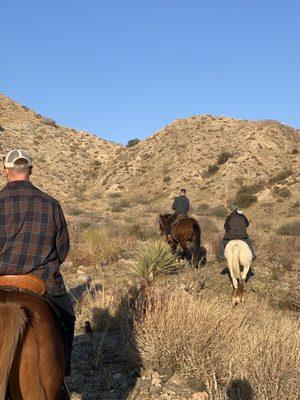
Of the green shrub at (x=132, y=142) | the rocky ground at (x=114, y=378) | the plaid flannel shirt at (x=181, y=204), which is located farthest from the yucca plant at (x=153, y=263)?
the green shrub at (x=132, y=142)

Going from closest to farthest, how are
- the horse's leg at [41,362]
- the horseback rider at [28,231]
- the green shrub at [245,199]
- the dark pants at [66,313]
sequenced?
1. the horse's leg at [41,362]
2. the horseback rider at [28,231]
3. the dark pants at [66,313]
4. the green shrub at [245,199]

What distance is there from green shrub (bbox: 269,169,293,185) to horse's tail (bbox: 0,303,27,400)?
41.5 meters

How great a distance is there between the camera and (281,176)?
1702 inches

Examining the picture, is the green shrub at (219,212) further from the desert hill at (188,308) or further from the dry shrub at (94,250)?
the dry shrub at (94,250)

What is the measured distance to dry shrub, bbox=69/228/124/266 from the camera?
13062 millimetres

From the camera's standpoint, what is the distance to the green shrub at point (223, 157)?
49606mm

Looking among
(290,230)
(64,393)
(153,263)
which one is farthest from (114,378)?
(290,230)

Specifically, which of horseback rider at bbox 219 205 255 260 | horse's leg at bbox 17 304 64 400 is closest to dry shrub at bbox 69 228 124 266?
horseback rider at bbox 219 205 255 260

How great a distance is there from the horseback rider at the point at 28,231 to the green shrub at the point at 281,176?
4069 centimetres

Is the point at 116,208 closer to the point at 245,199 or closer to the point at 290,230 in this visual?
the point at 245,199

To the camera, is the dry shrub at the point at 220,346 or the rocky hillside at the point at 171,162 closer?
the dry shrub at the point at 220,346

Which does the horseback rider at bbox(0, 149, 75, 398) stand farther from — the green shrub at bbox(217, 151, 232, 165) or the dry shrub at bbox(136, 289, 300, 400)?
the green shrub at bbox(217, 151, 232, 165)

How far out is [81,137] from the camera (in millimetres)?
62656

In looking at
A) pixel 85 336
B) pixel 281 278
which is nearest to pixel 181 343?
pixel 85 336
